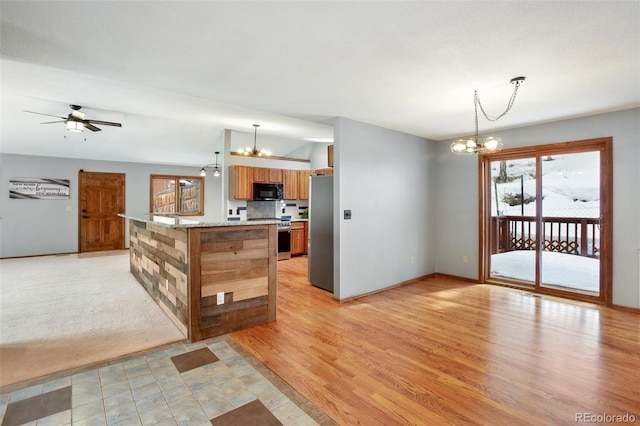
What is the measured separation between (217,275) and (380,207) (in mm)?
2550

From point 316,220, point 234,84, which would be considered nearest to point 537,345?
point 316,220

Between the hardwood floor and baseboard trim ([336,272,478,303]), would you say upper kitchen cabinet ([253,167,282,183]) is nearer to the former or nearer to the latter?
the hardwood floor

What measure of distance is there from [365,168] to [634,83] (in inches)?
110

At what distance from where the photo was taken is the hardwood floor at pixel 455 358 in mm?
1890

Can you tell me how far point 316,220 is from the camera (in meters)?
4.63

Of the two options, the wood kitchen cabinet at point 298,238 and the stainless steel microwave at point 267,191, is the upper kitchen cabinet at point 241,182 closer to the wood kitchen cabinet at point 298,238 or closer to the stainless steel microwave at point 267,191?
the stainless steel microwave at point 267,191

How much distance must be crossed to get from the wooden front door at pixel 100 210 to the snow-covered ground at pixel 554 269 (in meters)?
8.88

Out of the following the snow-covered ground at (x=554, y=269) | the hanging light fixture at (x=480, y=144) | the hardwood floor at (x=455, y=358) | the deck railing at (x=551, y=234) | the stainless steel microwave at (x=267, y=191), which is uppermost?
the hanging light fixture at (x=480, y=144)

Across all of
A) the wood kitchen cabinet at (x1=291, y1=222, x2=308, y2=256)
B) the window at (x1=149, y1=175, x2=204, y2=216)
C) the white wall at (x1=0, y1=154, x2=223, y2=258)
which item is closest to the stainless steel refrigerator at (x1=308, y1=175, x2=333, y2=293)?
the wood kitchen cabinet at (x1=291, y1=222, x2=308, y2=256)

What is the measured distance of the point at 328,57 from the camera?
238 cm

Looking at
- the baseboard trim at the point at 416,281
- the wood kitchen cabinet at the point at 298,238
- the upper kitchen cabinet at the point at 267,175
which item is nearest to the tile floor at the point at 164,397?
the baseboard trim at the point at 416,281

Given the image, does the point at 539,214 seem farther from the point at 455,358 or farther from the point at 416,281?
the point at 455,358

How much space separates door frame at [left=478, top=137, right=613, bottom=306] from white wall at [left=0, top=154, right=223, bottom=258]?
27.5 feet

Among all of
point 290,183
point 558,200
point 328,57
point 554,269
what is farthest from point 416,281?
point 328,57
